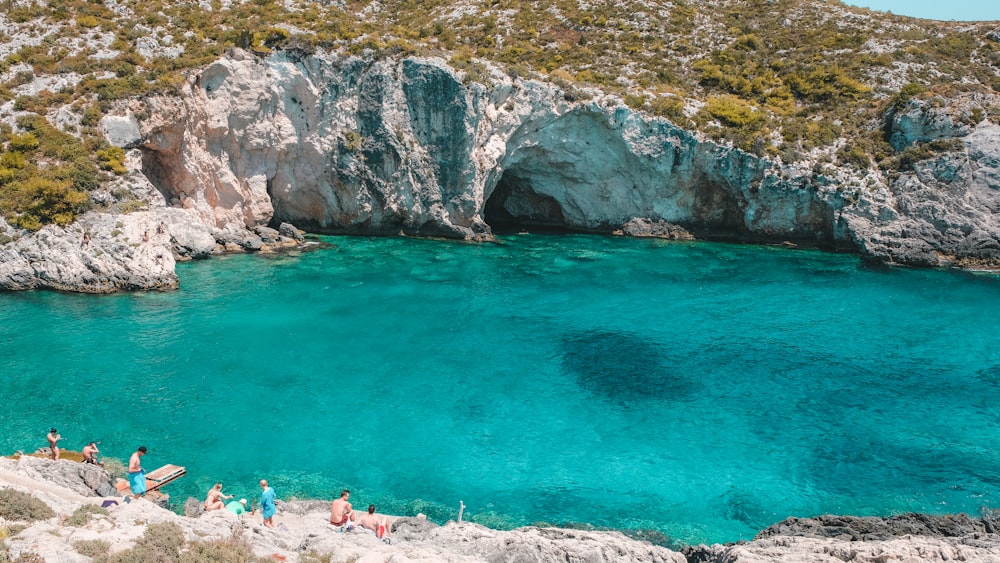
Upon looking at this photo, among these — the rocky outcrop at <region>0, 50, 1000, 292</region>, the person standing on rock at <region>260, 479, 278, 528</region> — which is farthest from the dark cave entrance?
the person standing on rock at <region>260, 479, 278, 528</region>

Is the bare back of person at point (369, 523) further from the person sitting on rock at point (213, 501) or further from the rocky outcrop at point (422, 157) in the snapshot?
the rocky outcrop at point (422, 157)

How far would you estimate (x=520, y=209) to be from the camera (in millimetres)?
58094

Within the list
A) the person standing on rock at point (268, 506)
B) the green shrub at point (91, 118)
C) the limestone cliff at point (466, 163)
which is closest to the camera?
the person standing on rock at point (268, 506)

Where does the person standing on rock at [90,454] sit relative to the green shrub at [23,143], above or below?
below

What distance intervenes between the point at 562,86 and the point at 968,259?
2983 centimetres

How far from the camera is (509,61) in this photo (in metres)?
55.7

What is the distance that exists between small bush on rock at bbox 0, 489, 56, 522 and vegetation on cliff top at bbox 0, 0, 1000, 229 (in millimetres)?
26535

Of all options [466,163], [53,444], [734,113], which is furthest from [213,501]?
[734,113]

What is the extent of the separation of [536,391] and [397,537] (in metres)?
10.8

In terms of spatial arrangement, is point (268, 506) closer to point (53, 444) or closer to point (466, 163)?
point (53, 444)

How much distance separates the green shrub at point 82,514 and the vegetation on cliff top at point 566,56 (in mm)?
27131

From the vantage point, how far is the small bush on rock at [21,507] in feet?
38.8

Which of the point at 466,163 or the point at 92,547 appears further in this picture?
the point at 466,163

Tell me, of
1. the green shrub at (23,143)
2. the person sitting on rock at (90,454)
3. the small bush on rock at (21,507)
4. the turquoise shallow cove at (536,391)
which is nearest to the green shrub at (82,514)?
the small bush on rock at (21,507)
